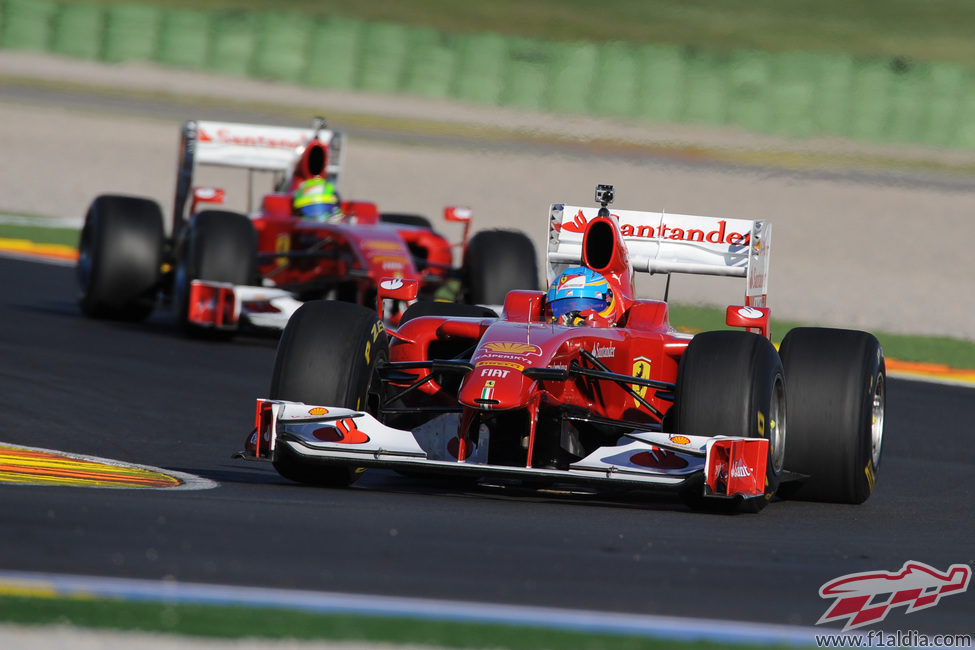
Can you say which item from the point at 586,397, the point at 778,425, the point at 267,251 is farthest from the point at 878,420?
the point at 267,251

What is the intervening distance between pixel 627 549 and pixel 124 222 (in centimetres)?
964

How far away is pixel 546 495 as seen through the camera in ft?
28.5

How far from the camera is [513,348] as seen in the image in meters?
8.15

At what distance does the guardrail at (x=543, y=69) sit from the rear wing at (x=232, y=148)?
2008 centimetres

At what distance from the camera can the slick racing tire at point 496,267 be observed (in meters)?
15.2

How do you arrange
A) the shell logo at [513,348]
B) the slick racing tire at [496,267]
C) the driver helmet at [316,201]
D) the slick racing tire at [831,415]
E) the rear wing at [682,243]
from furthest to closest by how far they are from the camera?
the driver helmet at [316,201], the slick racing tire at [496,267], the rear wing at [682,243], the slick racing tire at [831,415], the shell logo at [513,348]

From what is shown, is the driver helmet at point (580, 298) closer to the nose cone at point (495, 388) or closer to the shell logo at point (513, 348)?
the shell logo at point (513, 348)

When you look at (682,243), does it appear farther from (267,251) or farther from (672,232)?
(267,251)

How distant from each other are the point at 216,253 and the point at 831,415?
7.22 meters

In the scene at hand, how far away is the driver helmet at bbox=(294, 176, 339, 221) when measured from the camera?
16.1 metres

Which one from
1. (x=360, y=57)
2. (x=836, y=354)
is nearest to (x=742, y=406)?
(x=836, y=354)

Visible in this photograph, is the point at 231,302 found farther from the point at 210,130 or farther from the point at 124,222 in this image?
the point at 210,130

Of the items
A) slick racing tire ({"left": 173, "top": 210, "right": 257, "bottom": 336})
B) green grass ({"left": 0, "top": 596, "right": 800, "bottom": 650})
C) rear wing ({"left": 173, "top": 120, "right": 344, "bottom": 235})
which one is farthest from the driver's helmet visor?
rear wing ({"left": 173, "top": 120, "right": 344, "bottom": 235})

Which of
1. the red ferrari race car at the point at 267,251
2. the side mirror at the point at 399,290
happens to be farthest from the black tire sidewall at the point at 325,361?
the red ferrari race car at the point at 267,251
